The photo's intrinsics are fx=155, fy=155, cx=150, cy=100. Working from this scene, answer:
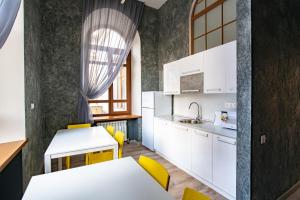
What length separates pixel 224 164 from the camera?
6.42ft

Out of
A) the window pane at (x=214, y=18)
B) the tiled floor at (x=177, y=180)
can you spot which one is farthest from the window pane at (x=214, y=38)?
the tiled floor at (x=177, y=180)

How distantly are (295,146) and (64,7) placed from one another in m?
4.79

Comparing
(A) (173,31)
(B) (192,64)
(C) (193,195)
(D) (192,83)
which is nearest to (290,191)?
(D) (192,83)

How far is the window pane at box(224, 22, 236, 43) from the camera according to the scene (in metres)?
2.50

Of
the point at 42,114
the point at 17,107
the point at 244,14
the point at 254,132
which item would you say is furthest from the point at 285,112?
the point at 42,114

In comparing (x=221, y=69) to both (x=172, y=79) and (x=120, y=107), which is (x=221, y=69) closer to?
(x=172, y=79)

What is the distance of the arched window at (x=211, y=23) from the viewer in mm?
2578

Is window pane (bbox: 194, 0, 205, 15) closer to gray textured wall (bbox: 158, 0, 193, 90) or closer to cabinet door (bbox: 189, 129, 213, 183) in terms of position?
gray textured wall (bbox: 158, 0, 193, 90)

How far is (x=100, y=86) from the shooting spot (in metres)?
3.62

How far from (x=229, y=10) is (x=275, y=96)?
165cm

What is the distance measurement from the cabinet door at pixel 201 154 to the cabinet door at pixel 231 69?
0.70m

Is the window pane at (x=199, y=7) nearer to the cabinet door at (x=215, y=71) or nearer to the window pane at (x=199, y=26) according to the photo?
the window pane at (x=199, y=26)

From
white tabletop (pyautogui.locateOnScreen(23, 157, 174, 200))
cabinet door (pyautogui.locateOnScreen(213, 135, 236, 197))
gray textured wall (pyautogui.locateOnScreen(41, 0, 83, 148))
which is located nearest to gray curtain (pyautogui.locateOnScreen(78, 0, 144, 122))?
gray textured wall (pyautogui.locateOnScreen(41, 0, 83, 148))

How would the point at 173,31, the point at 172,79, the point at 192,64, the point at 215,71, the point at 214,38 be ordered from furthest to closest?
1. the point at 173,31
2. the point at 172,79
3. the point at 214,38
4. the point at 192,64
5. the point at 215,71
